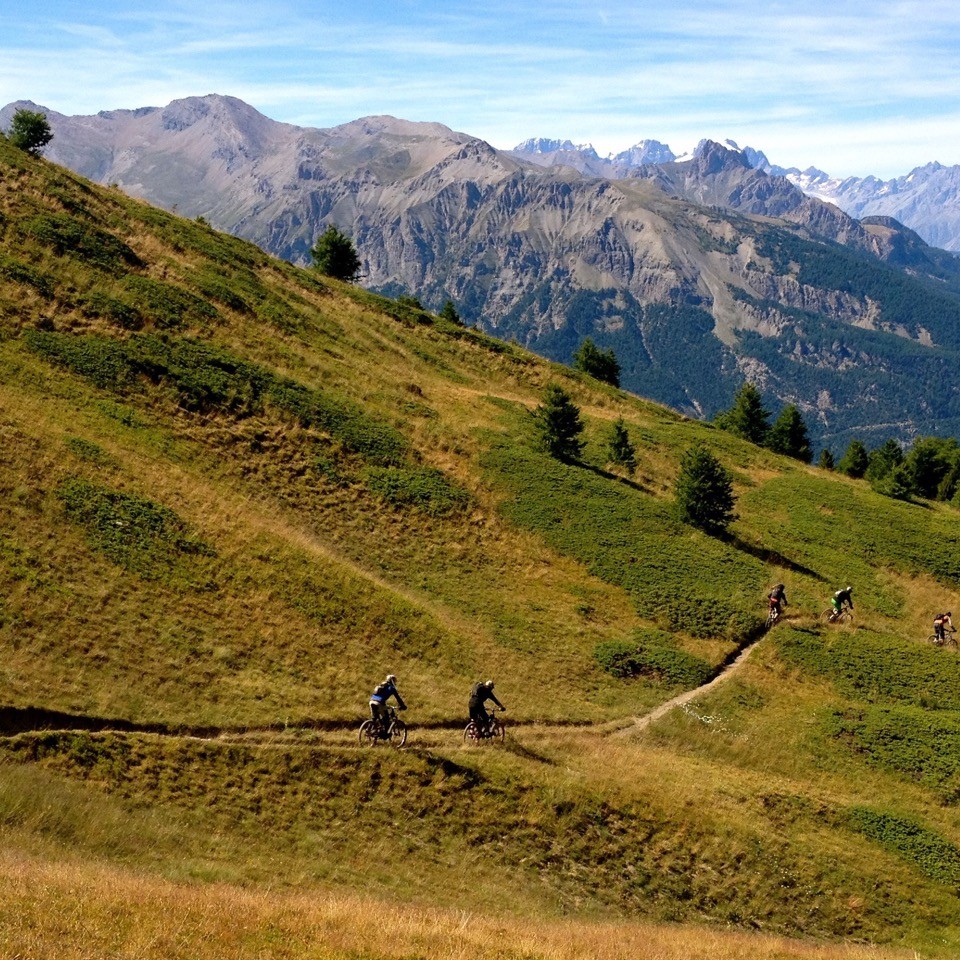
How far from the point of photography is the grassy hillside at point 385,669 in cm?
2017

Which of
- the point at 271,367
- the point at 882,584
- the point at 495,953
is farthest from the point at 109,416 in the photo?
the point at 882,584

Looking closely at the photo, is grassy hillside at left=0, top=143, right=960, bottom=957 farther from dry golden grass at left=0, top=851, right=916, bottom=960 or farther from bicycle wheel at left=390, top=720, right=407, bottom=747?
bicycle wheel at left=390, top=720, right=407, bottom=747

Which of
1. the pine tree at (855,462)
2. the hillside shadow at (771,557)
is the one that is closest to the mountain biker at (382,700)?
the hillside shadow at (771,557)

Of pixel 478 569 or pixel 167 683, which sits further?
pixel 478 569

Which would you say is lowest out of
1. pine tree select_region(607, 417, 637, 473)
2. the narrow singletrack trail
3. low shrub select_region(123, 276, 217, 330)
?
the narrow singletrack trail

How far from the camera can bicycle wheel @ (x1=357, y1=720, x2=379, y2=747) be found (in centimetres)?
2533

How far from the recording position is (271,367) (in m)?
53.2

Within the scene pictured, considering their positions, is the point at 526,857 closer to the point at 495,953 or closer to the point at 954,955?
the point at 495,953

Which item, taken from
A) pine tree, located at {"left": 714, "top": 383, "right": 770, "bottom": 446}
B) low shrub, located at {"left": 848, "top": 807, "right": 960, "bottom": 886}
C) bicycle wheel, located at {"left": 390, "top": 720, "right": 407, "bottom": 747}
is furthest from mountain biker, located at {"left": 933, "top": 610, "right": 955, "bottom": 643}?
pine tree, located at {"left": 714, "top": 383, "right": 770, "bottom": 446}

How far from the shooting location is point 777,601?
41.7 m

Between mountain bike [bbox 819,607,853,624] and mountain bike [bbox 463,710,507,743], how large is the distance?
24.5m

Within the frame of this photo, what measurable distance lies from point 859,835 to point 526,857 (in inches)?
505

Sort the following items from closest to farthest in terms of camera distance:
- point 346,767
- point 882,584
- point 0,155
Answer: point 346,767 → point 882,584 → point 0,155

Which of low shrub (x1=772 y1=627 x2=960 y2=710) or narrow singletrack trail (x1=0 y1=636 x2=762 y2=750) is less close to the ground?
low shrub (x1=772 y1=627 x2=960 y2=710)
